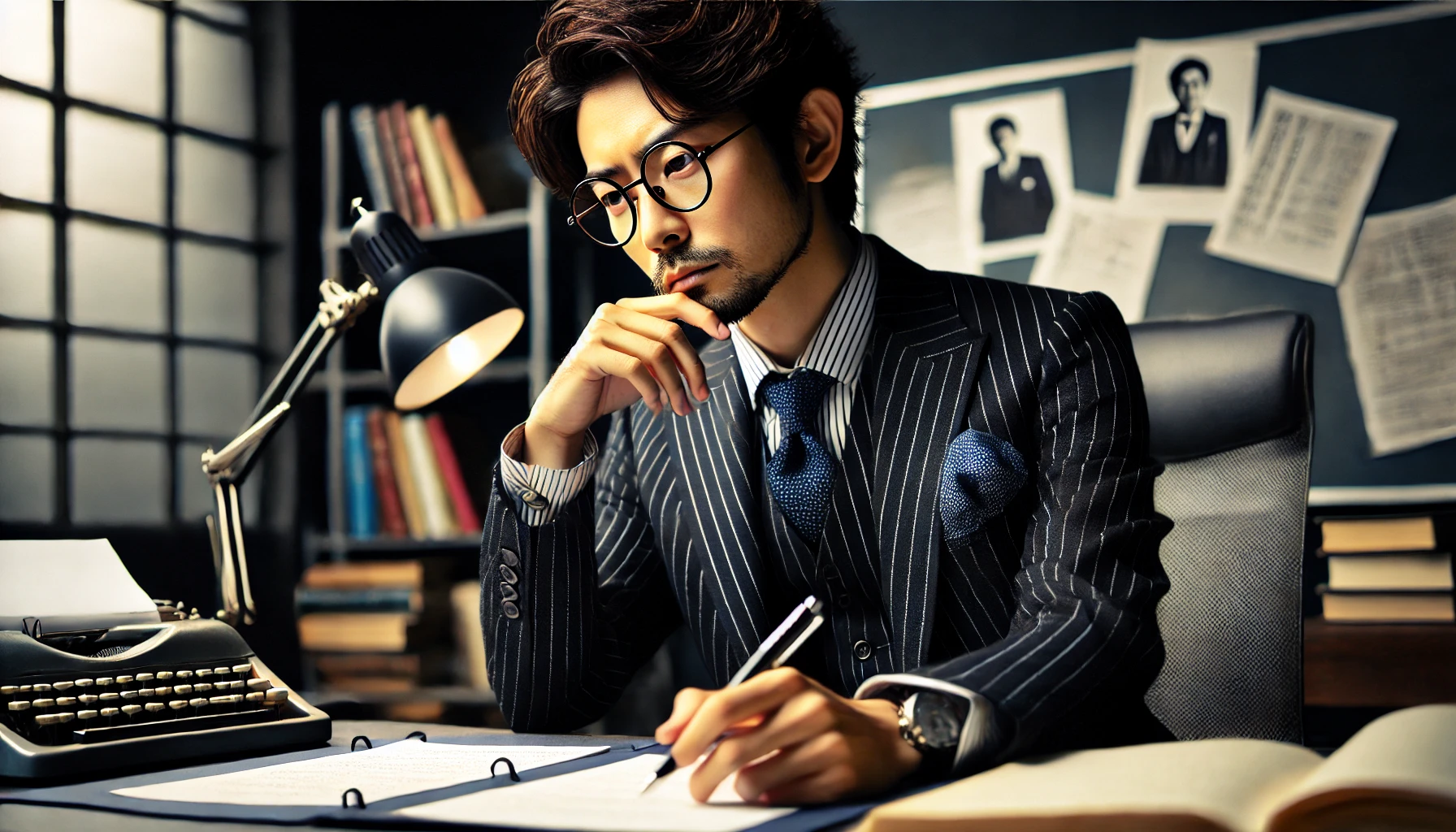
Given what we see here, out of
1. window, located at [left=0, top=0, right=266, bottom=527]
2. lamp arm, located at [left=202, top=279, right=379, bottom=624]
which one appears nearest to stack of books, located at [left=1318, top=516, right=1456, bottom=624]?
lamp arm, located at [left=202, top=279, right=379, bottom=624]

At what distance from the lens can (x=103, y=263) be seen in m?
2.76

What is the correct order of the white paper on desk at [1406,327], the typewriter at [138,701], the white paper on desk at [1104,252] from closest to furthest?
1. the typewriter at [138,701]
2. the white paper on desk at [1406,327]
3. the white paper on desk at [1104,252]

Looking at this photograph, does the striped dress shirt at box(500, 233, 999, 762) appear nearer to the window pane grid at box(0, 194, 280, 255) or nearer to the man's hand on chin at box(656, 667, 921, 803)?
the man's hand on chin at box(656, 667, 921, 803)

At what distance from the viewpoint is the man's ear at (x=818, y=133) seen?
1410 mm

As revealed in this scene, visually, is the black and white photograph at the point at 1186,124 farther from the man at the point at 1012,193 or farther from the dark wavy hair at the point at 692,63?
the dark wavy hair at the point at 692,63

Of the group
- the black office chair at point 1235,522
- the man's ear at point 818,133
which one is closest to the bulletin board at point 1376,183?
the black office chair at point 1235,522

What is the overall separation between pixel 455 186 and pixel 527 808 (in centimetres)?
237

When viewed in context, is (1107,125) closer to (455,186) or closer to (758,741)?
(455,186)

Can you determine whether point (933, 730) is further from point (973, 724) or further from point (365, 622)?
point (365, 622)

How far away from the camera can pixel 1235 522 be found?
148 cm

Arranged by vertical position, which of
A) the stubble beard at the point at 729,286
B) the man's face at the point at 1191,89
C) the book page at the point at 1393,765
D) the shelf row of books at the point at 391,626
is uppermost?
the man's face at the point at 1191,89

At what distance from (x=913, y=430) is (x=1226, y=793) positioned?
2.28 feet

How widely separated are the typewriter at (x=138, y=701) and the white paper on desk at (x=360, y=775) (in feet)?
0.28

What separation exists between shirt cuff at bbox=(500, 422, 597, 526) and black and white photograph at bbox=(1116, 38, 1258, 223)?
1.89m
